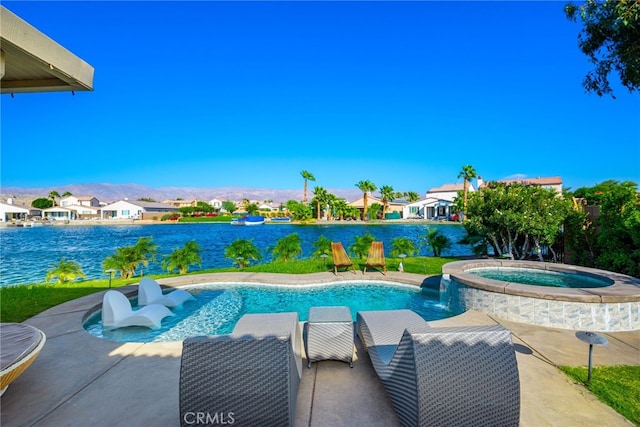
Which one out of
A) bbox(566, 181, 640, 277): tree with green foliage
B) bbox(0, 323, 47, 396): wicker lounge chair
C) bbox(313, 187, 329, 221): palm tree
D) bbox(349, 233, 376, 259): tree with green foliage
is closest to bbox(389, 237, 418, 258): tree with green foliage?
bbox(349, 233, 376, 259): tree with green foliage

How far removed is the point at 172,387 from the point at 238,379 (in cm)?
129

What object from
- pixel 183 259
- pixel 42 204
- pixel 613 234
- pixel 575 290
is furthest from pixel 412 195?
pixel 42 204

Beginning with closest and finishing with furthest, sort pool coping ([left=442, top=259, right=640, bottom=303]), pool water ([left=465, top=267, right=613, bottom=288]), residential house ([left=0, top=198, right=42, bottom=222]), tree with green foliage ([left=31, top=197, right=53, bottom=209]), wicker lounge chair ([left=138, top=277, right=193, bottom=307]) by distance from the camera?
pool coping ([left=442, top=259, right=640, bottom=303]) → wicker lounge chair ([left=138, top=277, right=193, bottom=307]) → pool water ([left=465, top=267, right=613, bottom=288]) → residential house ([left=0, top=198, right=42, bottom=222]) → tree with green foliage ([left=31, top=197, right=53, bottom=209])

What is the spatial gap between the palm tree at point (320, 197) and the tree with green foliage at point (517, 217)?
141ft

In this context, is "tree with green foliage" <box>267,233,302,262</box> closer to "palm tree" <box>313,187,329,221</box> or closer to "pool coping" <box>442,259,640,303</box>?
"pool coping" <box>442,259,640,303</box>

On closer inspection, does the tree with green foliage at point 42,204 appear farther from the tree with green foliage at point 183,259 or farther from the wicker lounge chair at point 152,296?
the wicker lounge chair at point 152,296

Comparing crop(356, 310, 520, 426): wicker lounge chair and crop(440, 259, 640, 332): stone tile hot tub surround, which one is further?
crop(440, 259, 640, 332): stone tile hot tub surround

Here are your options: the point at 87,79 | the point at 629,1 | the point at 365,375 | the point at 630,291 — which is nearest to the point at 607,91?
the point at 629,1

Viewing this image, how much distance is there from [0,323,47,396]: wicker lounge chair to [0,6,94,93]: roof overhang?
221cm

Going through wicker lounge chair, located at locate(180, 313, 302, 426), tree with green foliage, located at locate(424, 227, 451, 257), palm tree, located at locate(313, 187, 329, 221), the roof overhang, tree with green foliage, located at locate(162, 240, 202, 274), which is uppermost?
palm tree, located at locate(313, 187, 329, 221)

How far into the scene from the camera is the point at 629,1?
231 inches

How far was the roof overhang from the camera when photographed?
1.96m

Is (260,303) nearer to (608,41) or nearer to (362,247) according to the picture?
(362,247)

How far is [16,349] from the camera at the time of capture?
8.77 ft
